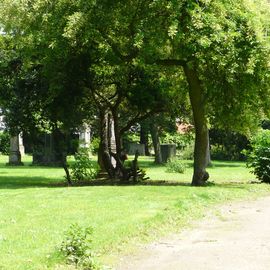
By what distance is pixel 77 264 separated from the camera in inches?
287

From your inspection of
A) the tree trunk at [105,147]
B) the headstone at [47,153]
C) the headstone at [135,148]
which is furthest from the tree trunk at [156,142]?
the headstone at [135,148]

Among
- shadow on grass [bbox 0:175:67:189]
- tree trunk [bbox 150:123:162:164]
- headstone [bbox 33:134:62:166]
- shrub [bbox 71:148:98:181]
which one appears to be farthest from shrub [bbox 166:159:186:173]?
headstone [bbox 33:134:62:166]

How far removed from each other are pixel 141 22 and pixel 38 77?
660 cm

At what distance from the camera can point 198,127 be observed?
20.4m

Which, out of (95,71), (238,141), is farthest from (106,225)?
(238,141)

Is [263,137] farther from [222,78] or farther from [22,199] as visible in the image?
[22,199]

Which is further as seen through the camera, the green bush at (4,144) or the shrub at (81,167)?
the green bush at (4,144)

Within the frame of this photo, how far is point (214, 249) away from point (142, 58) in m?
10.0

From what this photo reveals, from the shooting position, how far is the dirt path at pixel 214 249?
762 centimetres

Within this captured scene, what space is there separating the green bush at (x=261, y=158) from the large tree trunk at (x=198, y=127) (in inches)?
103

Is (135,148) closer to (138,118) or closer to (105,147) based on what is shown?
(138,118)

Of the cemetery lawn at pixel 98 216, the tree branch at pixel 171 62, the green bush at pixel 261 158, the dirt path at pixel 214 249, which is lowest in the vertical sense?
the dirt path at pixel 214 249

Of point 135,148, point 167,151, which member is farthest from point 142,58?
point 135,148

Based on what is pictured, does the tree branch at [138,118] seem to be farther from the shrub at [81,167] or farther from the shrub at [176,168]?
the shrub at [176,168]
